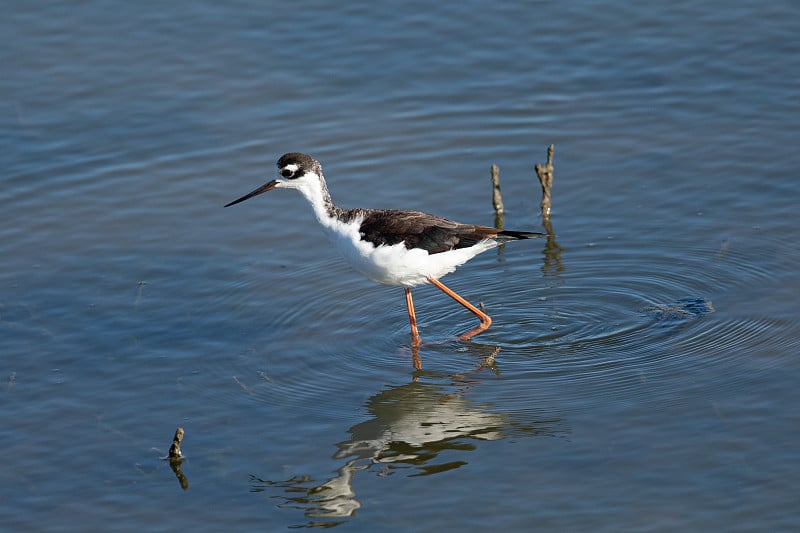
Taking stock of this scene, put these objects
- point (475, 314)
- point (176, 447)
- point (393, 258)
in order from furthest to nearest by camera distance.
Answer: point (475, 314), point (393, 258), point (176, 447)

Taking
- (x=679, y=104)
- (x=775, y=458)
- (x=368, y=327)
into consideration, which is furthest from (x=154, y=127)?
(x=775, y=458)

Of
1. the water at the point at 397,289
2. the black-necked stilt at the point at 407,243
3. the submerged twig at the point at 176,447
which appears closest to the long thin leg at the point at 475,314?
the black-necked stilt at the point at 407,243

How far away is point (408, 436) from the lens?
26.1 feet

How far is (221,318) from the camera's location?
978 cm

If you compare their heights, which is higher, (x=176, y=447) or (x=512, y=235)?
(x=512, y=235)

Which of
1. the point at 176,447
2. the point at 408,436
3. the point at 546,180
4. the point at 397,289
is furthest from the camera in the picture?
the point at 546,180

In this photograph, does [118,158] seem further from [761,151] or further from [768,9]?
[768,9]

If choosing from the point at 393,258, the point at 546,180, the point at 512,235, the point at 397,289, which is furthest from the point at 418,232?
the point at 546,180

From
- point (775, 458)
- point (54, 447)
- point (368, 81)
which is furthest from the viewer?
point (368, 81)

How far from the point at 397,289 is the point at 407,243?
1410mm

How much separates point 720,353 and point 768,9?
24.8 ft

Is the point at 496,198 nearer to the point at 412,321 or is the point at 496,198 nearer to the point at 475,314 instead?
the point at 475,314

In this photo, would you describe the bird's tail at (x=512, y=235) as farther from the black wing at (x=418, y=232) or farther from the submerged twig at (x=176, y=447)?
the submerged twig at (x=176, y=447)

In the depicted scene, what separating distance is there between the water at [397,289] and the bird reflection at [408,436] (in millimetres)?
23
